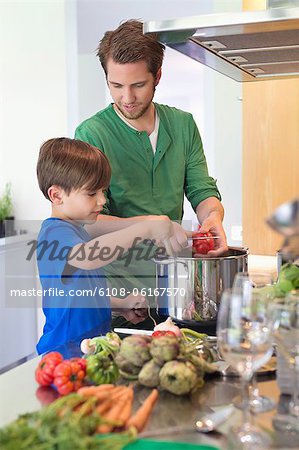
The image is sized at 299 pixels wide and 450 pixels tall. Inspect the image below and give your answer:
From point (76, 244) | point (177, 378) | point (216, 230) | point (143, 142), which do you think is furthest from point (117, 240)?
point (177, 378)

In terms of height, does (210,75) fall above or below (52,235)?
above

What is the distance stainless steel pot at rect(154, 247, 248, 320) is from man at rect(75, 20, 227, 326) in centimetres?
36

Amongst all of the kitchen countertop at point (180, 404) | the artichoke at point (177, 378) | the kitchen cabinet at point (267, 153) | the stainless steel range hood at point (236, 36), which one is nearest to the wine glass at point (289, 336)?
the kitchen countertop at point (180, 404)

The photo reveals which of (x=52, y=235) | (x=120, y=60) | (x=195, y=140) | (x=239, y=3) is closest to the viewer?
(x=52, y=235)

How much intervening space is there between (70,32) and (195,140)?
1883 millimetres

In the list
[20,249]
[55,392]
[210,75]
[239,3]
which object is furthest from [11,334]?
[55,392]

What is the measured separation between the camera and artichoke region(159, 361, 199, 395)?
44.0 inches

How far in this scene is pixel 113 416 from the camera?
0.99m

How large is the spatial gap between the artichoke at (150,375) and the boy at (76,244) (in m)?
0.47

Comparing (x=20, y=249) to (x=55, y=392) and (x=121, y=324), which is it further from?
(x=55, y=392)

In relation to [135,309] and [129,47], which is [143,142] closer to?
[129,47]

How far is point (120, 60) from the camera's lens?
6.20 feet

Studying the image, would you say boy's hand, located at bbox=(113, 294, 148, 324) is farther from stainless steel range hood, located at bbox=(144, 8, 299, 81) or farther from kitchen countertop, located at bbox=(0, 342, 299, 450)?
stainless steel range hood, located at bbox=(144, 8, 299, 81)

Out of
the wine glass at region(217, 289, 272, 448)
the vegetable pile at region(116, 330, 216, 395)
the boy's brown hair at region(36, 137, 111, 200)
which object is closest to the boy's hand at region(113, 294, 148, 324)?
the boy's brown hair at region(36, 137, 111, 200)
